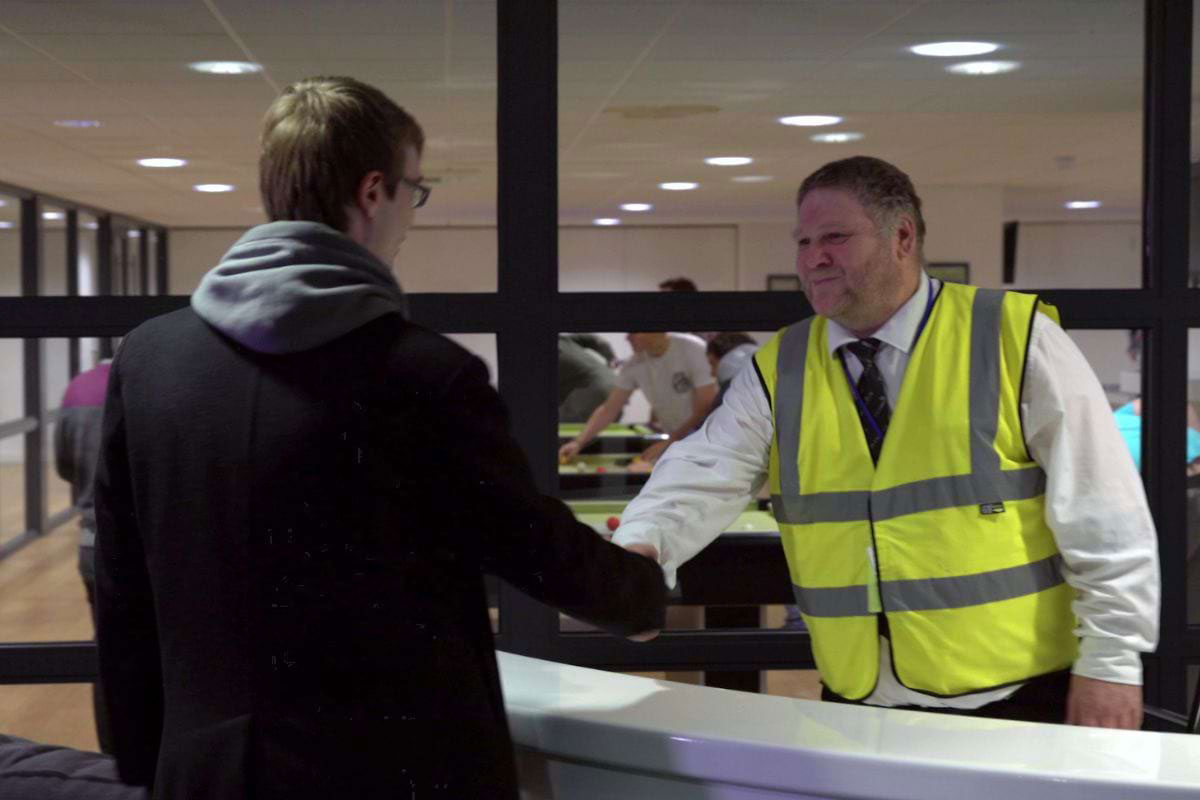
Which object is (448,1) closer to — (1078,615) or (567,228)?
(567,228)

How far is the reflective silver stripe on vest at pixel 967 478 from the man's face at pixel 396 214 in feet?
3.16

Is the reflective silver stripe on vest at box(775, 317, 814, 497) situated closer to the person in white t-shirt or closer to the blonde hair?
the blonde hair

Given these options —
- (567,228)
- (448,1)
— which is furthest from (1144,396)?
(448,1)

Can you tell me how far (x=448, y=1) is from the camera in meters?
2.72

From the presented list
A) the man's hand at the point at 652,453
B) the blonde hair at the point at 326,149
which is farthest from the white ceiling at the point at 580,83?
the man's hand at the point at 652,453

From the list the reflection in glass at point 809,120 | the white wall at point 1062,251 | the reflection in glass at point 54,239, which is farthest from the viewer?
the white wall at point 1062,251

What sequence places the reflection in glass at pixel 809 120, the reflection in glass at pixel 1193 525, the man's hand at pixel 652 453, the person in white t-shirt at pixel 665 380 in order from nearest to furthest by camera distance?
the reflection in glass at pixel 1193 525 < the reflection in glass at pixel 809 120 < the man's hand at pixel 652 453 < the person in white t-shirt at pixel 665 380

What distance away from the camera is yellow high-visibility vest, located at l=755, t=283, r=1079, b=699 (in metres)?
2.03

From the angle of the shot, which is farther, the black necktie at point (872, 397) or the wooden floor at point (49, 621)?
the wooden floor at point (49, 621)

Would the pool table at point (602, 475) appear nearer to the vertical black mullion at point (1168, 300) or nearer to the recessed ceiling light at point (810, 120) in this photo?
the recessed ceiling light at point (810, 120)

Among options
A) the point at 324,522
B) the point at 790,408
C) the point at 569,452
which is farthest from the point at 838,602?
the point at 569,452

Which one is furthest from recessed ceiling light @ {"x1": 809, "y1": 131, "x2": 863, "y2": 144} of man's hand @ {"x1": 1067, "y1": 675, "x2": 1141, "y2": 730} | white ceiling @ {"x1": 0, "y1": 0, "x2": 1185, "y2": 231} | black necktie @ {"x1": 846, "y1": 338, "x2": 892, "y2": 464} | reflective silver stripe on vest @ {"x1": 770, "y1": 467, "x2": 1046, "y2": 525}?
man's hand @ {"x1": 1067, "y1": 675, "x2": 1141, "y2": 730}

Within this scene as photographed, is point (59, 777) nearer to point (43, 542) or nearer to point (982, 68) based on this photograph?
point (982, 68)

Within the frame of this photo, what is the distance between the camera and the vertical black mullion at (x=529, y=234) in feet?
8.55
